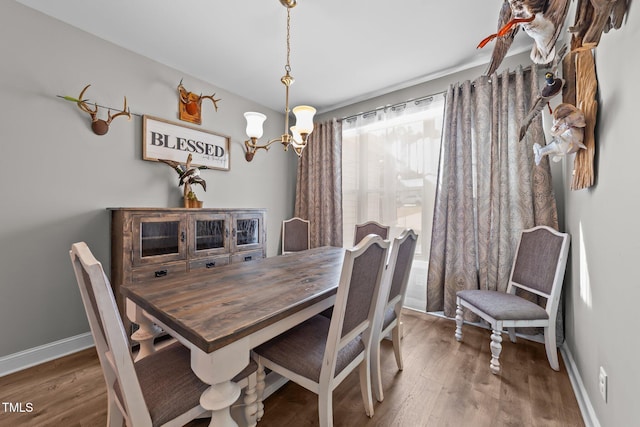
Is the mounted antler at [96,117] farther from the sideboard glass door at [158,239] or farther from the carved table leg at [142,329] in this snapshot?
the carved table leg at [142,329]

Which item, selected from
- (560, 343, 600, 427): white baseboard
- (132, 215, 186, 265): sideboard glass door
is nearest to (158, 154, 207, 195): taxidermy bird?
(132, 215, 186, 265): sideboard glass door

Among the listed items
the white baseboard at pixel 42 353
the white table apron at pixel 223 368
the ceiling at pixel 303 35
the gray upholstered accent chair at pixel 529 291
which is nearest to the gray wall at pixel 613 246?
the gray upholstered accent chair at pixel 529 291

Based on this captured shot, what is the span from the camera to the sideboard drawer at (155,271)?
2.00 m

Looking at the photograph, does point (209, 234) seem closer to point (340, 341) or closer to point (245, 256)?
point (245, 256)

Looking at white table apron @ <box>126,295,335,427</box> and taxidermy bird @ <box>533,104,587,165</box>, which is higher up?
taxidermy bird @ <box>533,104,587,165</box>

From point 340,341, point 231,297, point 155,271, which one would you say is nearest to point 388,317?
point 340,341

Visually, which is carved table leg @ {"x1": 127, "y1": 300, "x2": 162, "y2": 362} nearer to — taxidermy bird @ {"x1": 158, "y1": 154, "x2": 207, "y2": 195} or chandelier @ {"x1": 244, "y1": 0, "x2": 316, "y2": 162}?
chandelier @ {"x1": 244, "y1": 0, "x2": 316, "y2": 162}

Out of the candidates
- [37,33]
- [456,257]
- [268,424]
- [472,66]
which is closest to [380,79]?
[472,66]

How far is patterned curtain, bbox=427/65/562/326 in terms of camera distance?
2172mm

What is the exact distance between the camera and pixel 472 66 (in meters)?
2.54

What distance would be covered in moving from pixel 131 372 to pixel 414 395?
1.52 m

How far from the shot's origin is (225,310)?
99 cm

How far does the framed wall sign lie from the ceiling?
542 millimetres

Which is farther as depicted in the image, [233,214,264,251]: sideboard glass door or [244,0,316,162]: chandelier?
[233,214,264,251]: sideboard glass door
